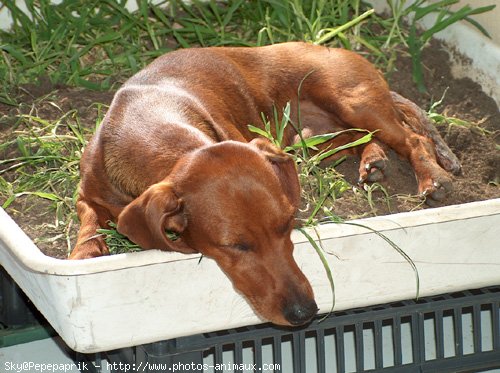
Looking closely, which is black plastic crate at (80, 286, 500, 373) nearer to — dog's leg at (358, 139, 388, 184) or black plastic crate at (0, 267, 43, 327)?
dog's leg at (358, 139, 388, 184)

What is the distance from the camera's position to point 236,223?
9.20ft

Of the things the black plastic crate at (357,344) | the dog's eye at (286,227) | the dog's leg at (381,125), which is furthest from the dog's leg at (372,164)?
the dog's eye at (286,227)

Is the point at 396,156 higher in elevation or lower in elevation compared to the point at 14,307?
higher

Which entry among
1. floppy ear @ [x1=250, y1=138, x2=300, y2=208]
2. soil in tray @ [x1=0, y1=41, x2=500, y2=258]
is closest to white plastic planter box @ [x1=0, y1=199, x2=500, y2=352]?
floppy ear @ [x1=250, y1=138, x2=300, y2=208]

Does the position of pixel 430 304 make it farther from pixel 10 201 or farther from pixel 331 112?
pixel 10 201

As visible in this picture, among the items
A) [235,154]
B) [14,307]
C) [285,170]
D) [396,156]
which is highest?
[235,154]

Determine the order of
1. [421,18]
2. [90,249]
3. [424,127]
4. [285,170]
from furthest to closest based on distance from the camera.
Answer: [421,18] → [424,127] → [90,249] → [285,170]

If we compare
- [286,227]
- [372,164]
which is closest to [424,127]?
[372,164]

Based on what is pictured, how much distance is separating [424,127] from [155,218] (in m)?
1.55

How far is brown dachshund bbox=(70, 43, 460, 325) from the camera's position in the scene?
9.26 ft

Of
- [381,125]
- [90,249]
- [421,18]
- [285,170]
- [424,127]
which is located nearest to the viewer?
[285,170]

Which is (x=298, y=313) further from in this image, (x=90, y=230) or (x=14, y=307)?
(x=14, y=307)

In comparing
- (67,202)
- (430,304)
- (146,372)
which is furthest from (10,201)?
(430,304)

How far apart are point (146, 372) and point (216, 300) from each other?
0.97ft
